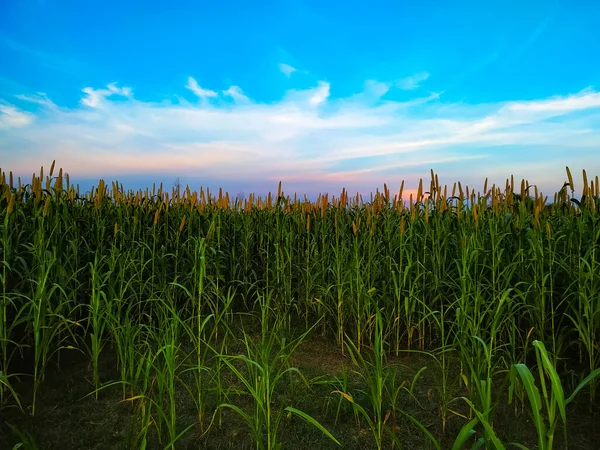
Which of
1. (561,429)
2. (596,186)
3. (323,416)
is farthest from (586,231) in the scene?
(323,416)

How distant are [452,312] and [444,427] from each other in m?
1.75

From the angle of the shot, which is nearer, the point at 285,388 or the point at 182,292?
the point at 285,388

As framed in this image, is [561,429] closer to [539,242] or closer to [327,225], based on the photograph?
[539,242]

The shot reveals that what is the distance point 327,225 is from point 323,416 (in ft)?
9.02

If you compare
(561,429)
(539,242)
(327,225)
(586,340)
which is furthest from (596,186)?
(327,225)

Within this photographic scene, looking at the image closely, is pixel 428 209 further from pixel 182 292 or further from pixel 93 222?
pixel 93 222

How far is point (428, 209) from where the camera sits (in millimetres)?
4504

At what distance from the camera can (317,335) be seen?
14.0ft

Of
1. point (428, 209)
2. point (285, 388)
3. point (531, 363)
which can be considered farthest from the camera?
point (428, 209)

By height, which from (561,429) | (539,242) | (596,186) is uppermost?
(596,186)

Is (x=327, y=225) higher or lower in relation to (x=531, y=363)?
higher

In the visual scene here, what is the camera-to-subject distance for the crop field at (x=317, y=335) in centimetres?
240

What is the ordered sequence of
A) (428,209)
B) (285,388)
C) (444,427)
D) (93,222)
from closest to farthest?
(444,427)
(285,388)
(428,209)
(93,222)

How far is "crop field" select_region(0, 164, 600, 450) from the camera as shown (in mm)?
2404
